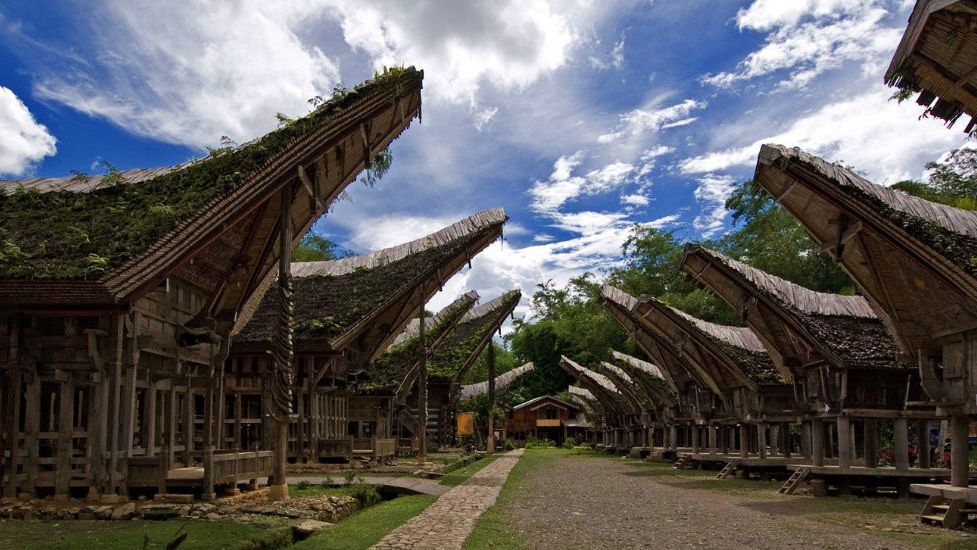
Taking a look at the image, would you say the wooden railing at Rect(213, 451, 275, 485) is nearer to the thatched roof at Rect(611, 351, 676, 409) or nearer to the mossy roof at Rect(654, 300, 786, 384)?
the mossy roof at Rect(654, 300, 786, 384)

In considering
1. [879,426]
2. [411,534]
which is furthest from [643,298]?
[411,534]

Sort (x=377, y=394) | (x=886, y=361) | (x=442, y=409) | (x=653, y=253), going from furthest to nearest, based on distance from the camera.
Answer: (x=653, y=253) < (x=442, y=409) < (x=377, y=394) < (x=886, y=361)

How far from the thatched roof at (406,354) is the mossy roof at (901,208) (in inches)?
721

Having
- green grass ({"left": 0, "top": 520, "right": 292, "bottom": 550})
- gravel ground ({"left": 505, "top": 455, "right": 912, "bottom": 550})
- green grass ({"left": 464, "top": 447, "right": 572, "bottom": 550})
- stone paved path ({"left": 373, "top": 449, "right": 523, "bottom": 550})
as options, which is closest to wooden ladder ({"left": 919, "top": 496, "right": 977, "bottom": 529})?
gravel ground ({"left": 505, "top": 455, "right": 912, "bottom": 550})

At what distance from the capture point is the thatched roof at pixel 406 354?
2961 cm

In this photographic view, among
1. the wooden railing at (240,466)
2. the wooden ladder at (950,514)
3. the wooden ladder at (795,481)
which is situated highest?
the wooden railing at (240,466)

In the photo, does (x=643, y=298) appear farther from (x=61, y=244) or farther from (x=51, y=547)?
(x=51, y=547)

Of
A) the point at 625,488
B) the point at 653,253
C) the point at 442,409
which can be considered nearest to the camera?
the point at 625,488

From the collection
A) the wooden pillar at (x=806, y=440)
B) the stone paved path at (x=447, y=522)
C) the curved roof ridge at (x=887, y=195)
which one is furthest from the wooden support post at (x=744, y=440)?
the curved roof ridge at (x=887, y=195)

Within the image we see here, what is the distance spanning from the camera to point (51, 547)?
7820 millimetres

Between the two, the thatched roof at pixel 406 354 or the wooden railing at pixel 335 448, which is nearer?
the wooden railing at pixel 335 448

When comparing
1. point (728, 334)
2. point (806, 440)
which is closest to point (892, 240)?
point (806, 440)

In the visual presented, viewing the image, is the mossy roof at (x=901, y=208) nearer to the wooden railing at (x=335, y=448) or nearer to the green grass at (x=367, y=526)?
the green grass at (x=367, y=526)

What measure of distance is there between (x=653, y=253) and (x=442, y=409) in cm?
2893
